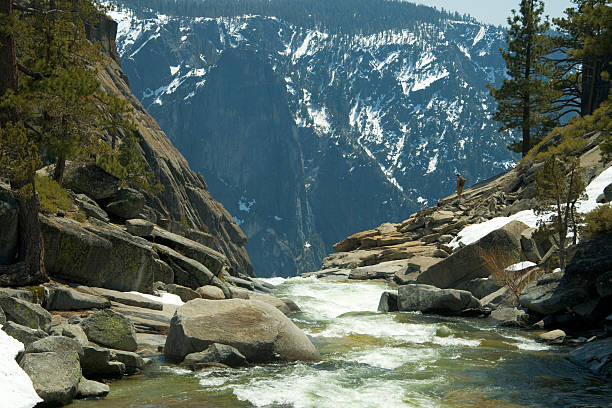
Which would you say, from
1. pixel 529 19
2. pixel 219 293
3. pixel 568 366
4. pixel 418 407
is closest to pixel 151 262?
pixel 219 293

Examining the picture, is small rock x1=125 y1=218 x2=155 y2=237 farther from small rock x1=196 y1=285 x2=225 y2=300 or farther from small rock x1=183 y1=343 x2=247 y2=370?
small rock x1=183 y1=343 x2=247 y2=370

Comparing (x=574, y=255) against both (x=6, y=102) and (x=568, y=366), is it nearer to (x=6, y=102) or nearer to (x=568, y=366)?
(x=568, y=366)

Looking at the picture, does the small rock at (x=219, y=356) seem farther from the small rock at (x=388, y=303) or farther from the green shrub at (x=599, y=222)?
the green shrub at (x=599, y=222)

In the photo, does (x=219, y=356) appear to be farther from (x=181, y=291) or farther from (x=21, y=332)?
(x=181, y=291)

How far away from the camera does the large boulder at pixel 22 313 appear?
1022 centimetres

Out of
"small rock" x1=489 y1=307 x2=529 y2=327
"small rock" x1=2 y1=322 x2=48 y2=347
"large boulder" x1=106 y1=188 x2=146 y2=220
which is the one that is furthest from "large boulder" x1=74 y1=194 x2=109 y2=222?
"small rock" x1=489 y1=307 x2=529 y2=327

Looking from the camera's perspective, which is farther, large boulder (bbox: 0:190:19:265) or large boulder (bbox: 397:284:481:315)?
large boulder (bbox: 397:284:481:315)

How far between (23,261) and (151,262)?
4573mm

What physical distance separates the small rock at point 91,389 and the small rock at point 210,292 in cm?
984

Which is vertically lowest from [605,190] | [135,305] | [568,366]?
[568,366]

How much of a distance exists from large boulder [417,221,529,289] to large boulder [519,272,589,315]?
4221 millimetres

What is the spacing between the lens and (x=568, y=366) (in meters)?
12.5

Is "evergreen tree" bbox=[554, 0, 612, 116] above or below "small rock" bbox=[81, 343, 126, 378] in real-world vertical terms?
above

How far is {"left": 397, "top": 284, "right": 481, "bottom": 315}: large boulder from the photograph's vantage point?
2127 centimetres
